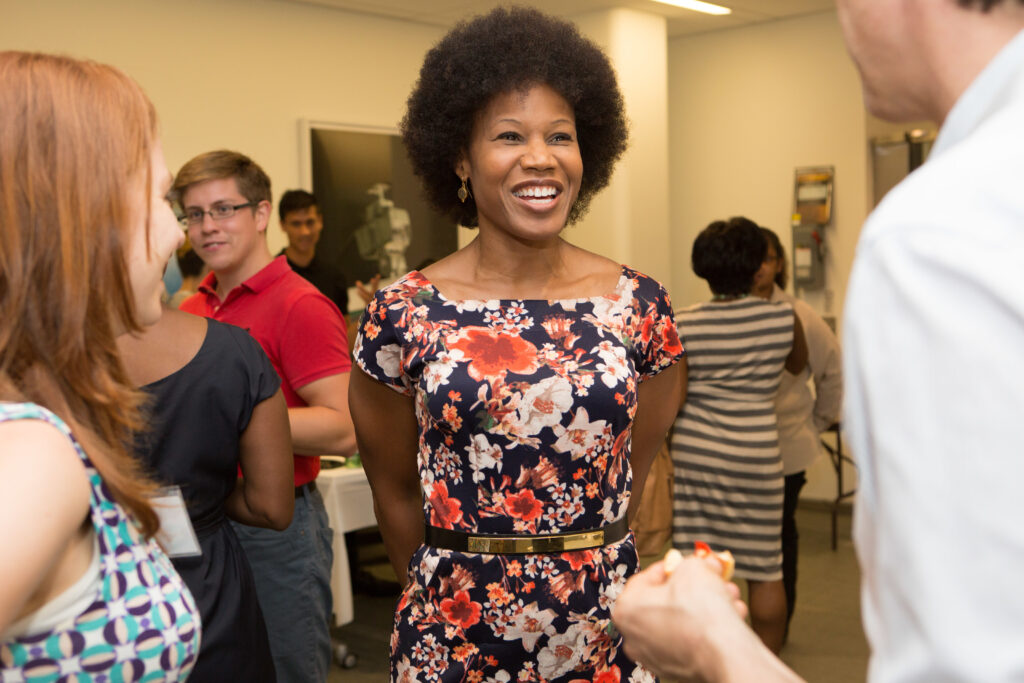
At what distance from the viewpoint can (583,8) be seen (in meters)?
6.63

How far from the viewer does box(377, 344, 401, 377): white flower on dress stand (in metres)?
1.90

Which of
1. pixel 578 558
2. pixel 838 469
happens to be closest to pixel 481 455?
pixel 578 558

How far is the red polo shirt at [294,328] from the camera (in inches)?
102

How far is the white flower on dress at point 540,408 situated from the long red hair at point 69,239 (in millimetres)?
767

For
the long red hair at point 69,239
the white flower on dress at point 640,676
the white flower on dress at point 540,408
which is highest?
the long red hair at point 69,239

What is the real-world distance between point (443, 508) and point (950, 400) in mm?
1293

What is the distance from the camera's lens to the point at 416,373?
184 centimetres

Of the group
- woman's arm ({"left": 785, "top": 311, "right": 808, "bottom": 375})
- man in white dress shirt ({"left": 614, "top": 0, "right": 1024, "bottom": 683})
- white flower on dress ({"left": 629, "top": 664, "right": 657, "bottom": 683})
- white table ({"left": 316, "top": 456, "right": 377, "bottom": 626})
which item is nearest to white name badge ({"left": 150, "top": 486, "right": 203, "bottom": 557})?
white flower on dress ({"left": 629, "top": 664, "right": 657, "bottom": 683})

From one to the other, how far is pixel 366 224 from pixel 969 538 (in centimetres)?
625

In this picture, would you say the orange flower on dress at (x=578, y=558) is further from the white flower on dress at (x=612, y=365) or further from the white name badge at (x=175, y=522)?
the white name badge at (x=175, y=522)

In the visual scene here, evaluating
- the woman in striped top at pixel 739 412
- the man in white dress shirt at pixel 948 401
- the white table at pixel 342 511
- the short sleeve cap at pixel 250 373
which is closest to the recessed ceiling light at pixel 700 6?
the woman in striped top at pixel 739 412

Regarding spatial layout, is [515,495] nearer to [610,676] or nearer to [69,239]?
[610,676]

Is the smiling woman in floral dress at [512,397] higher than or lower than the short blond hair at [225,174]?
lower

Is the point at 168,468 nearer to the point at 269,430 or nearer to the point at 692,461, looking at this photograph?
the point at 269,430
